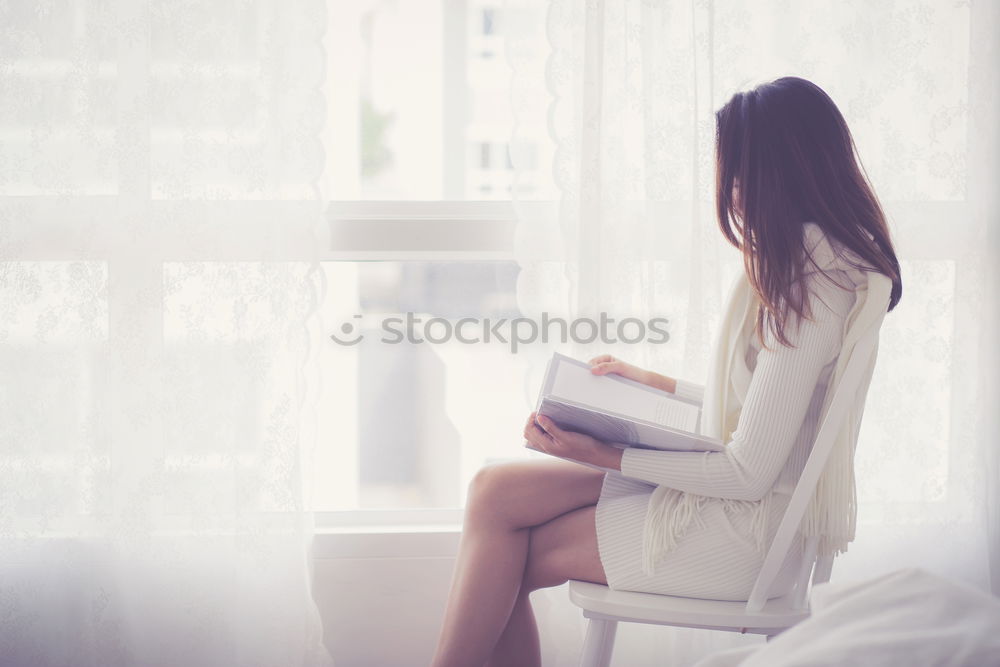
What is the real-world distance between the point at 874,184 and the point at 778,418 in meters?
0.92

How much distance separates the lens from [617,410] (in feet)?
4.49

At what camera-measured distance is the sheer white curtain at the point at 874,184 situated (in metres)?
1.77

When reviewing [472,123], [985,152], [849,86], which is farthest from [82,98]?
[985,152]

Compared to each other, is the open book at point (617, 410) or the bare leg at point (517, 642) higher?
the open book at point (617, 410)

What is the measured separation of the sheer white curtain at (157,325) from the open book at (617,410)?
0.67 meters

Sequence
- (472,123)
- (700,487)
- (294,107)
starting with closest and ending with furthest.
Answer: (700,487), (294,107), (472,123)

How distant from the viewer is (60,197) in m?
1.78

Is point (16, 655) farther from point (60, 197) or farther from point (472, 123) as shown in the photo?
point (472, 123)

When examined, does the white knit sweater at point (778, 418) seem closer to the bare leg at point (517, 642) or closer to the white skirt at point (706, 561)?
the white skirt at point (706, 561)

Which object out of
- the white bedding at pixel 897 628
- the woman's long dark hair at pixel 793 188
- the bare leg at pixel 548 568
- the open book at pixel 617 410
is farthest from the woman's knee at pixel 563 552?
the white bedding at pixel 897 628

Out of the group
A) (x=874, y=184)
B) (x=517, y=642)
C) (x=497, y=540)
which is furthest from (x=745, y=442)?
Result: (x=874, y=184)

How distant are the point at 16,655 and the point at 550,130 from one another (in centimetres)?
164

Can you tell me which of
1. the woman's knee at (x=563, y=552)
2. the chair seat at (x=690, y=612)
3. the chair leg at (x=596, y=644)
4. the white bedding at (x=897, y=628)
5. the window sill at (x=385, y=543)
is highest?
the white bedding at (x=897, y=628)

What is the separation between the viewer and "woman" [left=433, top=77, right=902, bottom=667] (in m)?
1.19
